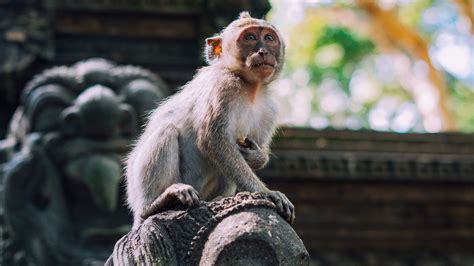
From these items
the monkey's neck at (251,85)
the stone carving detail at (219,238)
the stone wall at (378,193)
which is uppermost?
the monkey's neck at (251,85)

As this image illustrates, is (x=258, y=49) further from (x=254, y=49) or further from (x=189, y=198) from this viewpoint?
(x=189, y=198)

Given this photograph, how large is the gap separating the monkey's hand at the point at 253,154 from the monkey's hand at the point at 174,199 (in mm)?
647

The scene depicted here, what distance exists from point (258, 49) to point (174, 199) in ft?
3.43

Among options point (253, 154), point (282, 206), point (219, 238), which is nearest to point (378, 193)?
point (253, 154)

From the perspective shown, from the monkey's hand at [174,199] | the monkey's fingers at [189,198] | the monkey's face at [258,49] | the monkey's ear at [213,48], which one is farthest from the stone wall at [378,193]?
the monkey's fingers at [189,198]

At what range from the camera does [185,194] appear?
4656 millimetres

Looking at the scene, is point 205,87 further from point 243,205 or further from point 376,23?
point 376,23

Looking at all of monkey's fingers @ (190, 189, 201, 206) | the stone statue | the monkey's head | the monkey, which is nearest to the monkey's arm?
the monkey

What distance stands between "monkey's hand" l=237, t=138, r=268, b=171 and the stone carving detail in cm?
82

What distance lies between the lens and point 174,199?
188 inches

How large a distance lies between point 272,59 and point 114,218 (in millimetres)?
4882

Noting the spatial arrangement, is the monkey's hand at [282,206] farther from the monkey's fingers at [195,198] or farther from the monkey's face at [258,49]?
the monkey's face at [258,49]

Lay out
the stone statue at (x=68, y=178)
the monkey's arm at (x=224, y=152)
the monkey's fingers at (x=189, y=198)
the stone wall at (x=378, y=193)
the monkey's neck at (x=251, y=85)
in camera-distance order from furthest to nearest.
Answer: the stone wall at (x=378, y=193) < the stone statue at (x=68, y=178) < the monkey's neck at (x=251, y=85) < the monkey's arm at (x=224, y=152) < the monkey's fingers at (x=189, y=198)

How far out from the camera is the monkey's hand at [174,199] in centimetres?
463
